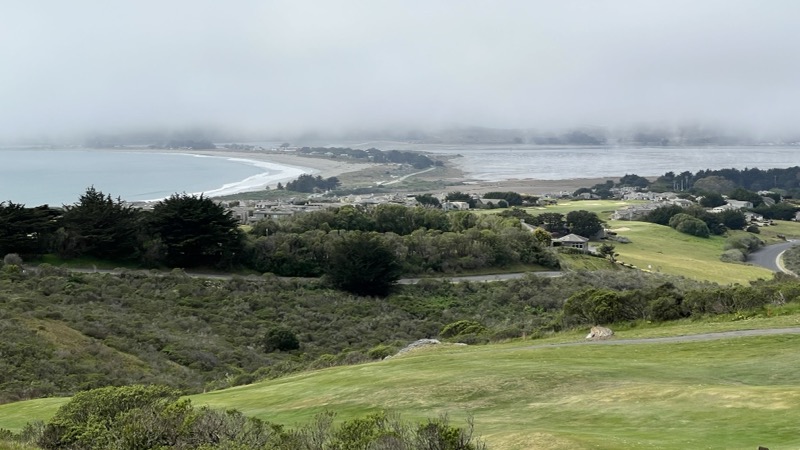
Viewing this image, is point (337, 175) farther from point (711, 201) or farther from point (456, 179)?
point (711, 201)

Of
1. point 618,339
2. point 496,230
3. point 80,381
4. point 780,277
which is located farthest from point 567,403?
point 496,230

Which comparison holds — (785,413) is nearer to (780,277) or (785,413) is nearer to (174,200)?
(780,277)

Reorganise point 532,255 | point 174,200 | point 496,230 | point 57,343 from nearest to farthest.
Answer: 1. point 57,343
2. point 174,200
3. point 532,255
4. point 496,230

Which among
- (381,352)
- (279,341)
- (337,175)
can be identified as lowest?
(279,341)

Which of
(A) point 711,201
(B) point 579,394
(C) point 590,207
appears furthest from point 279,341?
(A) point 711,201

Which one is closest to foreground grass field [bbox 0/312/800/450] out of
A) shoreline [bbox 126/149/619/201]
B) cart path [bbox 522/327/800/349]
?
cart path [bbox 522/327/800/349]

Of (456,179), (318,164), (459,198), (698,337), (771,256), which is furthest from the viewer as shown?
(318,164)
